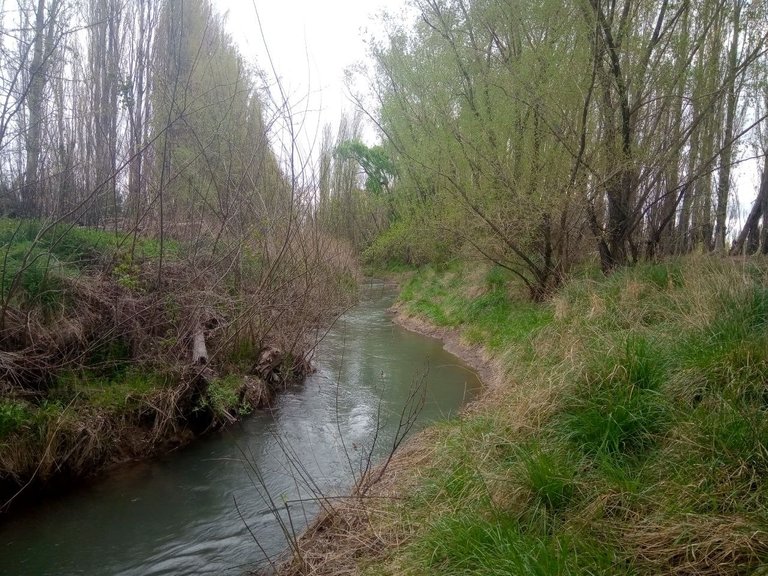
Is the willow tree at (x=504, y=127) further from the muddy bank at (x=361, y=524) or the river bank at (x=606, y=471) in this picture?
the muddy bank at (x=361, y=524)

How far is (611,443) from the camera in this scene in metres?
3.57

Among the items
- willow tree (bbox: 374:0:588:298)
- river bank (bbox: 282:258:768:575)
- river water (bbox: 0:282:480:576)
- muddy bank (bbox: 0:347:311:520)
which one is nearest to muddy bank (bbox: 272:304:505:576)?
river bank (bbox: 282:258:768:575)

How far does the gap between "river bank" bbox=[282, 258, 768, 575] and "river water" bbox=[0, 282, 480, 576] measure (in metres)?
0.64

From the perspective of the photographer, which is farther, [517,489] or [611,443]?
[611,443]

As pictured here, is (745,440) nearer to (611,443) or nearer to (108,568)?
(611,443)

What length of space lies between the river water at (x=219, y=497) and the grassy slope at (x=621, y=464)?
89 centimetres

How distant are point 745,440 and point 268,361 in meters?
6.04

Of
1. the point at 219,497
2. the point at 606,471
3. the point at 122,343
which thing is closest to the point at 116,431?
the point at 122,343

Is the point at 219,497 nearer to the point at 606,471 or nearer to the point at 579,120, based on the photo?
the point at 606,471

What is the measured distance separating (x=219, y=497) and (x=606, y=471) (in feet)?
11.2

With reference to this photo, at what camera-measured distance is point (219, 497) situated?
4.92m

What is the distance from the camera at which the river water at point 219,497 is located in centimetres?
399

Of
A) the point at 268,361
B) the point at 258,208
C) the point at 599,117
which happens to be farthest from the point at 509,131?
the point at 268,361

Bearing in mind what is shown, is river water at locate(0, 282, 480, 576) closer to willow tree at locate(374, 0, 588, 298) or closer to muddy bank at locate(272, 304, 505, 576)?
muddy bank at locate(272, 304, 505, 576)
